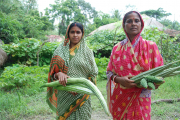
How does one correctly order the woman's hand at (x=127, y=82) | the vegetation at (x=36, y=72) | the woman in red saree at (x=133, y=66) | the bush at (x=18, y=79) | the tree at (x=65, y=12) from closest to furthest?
the woman's hand at (x=127, y=82) → the woman in red saree at (x=133, y=66) → the vegetation at (x=36, y=72) → the bush at (x=18, y=79) → the tree at (x=65, y=12)

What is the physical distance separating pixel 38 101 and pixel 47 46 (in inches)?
161

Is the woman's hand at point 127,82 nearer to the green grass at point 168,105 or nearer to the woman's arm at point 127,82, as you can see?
the woman's arm at point 127,82

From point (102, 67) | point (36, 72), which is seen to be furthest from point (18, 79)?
point (102, 67)

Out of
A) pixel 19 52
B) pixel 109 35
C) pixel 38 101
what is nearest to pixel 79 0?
pixel 109 35

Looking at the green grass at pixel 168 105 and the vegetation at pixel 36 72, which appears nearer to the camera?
the green grass at pixel 168 105

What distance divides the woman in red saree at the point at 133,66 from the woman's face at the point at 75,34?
0.54m

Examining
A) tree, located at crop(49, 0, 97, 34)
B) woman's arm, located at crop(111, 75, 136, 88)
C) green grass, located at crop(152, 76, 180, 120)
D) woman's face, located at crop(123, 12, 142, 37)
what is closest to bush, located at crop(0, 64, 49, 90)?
green grass, located at crop(152, 76, 180, 120)

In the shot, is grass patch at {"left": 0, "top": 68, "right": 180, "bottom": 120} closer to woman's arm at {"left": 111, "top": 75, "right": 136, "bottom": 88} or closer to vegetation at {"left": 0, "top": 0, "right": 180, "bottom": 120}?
vegetation at {"left": 0, "top": 0, "right": 180, "bottom": 120}

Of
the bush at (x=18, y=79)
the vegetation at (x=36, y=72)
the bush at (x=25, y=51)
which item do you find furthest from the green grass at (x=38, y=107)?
the bush at (x=25, y=51)

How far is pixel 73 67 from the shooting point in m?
1.83

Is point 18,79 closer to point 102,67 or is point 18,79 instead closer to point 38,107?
point 38,107

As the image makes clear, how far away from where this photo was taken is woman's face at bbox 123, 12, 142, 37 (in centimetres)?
168

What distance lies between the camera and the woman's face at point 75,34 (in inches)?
73.1

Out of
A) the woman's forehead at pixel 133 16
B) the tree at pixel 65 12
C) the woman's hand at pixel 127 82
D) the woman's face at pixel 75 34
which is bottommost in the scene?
the woman's hand at pixel 127 82
